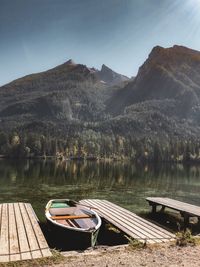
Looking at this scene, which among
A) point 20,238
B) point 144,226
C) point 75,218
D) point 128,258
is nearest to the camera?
point 128,258

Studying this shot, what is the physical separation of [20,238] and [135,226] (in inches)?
316

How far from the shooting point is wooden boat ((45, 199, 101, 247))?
1858cm

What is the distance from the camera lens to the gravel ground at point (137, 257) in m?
15.3

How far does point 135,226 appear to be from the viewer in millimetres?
22234

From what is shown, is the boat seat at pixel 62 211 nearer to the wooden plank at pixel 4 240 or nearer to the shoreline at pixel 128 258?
the wooden plank at pixel 4 240

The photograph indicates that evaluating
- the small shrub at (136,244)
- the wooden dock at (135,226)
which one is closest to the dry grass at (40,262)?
the small shrub at (136,244)

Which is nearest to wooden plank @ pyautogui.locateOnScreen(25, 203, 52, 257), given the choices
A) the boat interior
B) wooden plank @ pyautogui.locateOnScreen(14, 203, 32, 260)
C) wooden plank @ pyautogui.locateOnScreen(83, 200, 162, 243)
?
wooden plank @ pyautogui.locateOnScreen(14, 203, 32, 260)

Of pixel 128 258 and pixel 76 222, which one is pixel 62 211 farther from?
pixel 128 258

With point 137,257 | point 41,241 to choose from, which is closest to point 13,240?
point 41,241

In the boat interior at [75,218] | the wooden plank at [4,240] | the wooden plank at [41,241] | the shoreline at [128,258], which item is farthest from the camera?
the boat interior at [75,218]

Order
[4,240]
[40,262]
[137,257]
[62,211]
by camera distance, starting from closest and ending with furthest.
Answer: [40,262] < [137,257] < [4,240] < [62,211]

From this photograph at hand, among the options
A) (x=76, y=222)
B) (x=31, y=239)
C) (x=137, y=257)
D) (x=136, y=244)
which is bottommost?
(x=137, y=257)

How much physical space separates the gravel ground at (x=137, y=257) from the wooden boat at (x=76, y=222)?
1366mm

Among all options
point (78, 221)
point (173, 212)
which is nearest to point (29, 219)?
point (78, 221)
